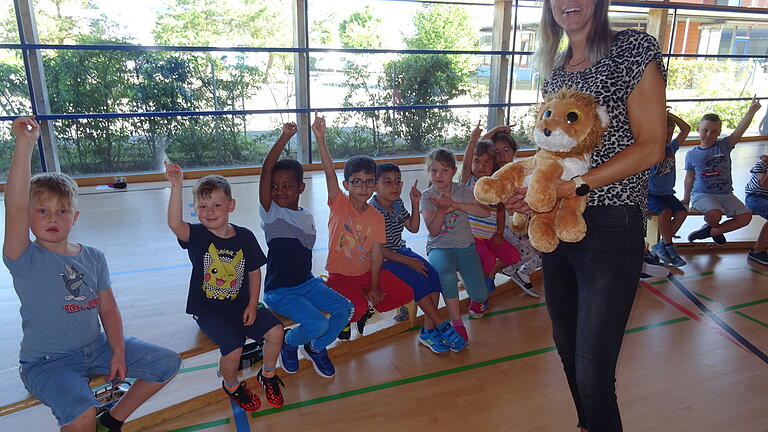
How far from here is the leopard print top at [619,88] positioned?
109 cm

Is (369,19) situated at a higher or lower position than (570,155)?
higher

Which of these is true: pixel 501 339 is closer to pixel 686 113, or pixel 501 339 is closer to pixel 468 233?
pixel 468 233

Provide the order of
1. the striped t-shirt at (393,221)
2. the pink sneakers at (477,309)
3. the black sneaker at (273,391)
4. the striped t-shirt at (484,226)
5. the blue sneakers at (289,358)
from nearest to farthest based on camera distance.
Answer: the black sneaker at (273,391) < the blue sneakers at (289,358) < the striped t-shirt at (393,221) < the pink sneakers at (477,309) < the striped t-shirt at (484,226)

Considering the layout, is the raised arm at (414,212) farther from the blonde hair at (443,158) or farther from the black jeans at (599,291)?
the black jeans at (599,291)

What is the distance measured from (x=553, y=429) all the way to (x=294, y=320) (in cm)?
98

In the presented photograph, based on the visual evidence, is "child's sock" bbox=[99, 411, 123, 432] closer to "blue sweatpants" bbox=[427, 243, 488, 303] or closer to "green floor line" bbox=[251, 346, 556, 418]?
"green floor line" bbox=[251, 346, 556, 418]

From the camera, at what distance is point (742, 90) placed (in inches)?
380

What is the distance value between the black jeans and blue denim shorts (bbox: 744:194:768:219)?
300 cm

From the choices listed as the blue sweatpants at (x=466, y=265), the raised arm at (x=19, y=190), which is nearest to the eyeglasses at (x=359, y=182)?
the blue sweatpants at (x=466, y=265)

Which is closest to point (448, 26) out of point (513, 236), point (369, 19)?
point (369, 19)

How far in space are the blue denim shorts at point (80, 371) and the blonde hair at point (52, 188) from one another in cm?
44

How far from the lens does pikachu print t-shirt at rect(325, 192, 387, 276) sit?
7.14ft

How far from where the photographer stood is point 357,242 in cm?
220

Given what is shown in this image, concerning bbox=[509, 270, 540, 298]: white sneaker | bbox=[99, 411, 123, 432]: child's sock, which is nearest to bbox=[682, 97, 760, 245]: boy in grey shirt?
bbox=[509, 270, 540, 298]: white sneaker
